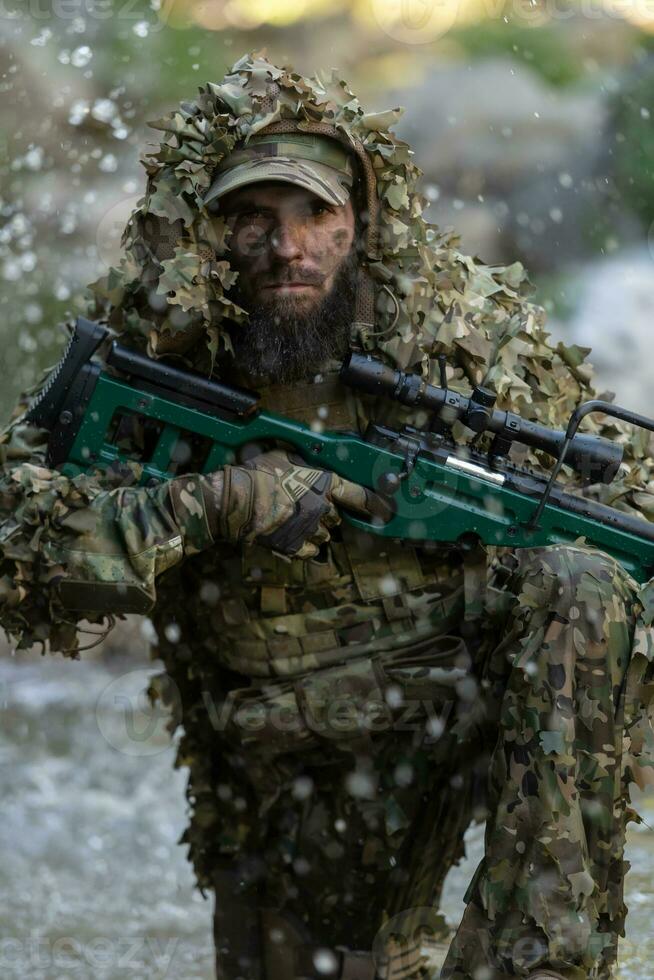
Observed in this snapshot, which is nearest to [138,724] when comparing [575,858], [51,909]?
[51,909]

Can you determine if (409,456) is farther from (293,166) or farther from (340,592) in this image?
(293,166)

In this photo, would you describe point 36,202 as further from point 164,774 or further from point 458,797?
point 458,797

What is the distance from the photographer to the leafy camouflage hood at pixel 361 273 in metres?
3.17

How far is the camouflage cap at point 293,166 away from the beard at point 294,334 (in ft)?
0.61

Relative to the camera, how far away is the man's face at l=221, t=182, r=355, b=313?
10.3 ft

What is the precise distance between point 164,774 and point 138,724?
2.85 feet

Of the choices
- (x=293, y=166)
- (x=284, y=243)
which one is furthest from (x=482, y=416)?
(x=293, y=166)

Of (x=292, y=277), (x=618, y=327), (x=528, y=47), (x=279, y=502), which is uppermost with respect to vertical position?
(x=528, y=47)

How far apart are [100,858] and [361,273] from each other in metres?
2.73

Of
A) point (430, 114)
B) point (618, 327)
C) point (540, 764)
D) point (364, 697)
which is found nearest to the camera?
point (540, 764)

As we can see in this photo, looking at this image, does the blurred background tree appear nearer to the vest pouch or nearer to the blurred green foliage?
the blurred green foliage

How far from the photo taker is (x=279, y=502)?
10.0ft

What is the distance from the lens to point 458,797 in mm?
3332

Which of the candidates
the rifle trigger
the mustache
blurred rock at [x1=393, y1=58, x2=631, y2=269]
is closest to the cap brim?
the mustache
